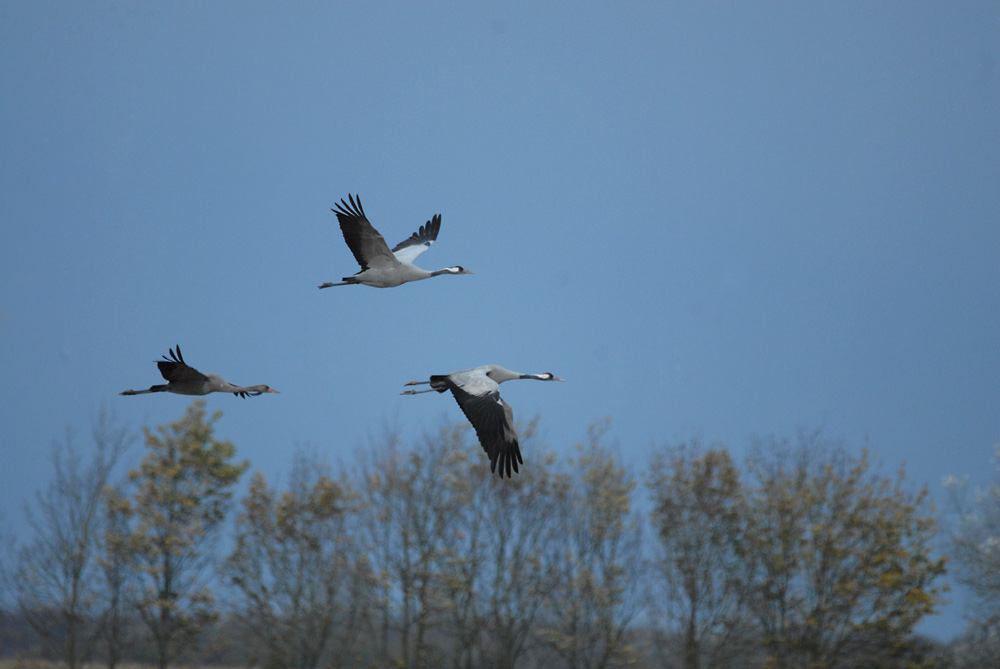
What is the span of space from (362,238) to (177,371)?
11.1 ft

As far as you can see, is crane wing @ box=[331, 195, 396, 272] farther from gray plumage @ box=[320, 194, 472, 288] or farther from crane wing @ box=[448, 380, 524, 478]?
crane wing @ box=[448, 380, 524, 478]

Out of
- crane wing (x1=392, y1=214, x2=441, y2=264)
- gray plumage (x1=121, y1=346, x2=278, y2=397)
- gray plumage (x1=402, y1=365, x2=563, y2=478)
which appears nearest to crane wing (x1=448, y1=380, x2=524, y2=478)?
gray plumage (x1=402, y1=365, x2=563, y2=478)

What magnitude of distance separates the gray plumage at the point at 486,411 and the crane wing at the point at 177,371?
8.12ft

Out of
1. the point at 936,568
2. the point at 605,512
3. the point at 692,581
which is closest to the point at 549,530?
the point at 605,512

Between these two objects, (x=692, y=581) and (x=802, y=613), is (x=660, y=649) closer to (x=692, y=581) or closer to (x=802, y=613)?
(x=692, y=581)

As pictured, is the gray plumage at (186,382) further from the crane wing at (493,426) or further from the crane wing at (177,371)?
the crane wing at (493,426)

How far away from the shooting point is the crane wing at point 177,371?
32.7 feet

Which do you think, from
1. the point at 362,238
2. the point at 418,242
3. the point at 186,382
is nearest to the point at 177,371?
the point at 186,382

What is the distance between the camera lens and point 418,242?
15.7 meters

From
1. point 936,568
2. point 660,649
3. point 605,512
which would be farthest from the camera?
point 605,512

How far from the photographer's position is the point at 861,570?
78.3 ft

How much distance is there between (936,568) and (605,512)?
8617 millimetres

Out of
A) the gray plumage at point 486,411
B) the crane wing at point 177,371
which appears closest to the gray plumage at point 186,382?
the crane wing at point 177,371

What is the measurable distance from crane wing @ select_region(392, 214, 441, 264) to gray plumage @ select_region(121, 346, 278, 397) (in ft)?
13.9
